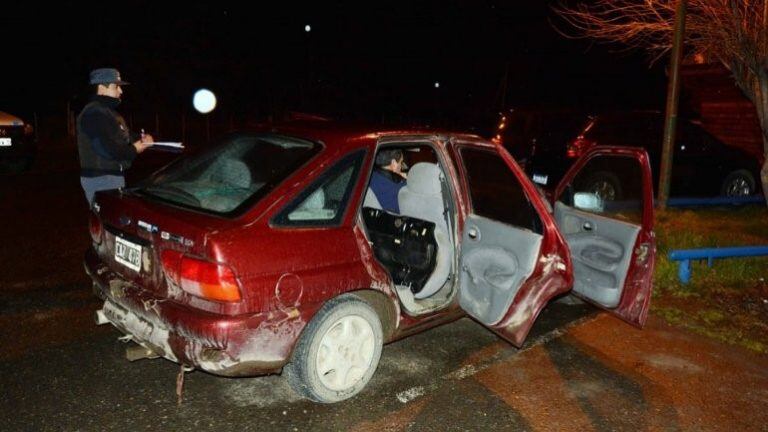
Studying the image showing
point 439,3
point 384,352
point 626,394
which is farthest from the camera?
point 439,3

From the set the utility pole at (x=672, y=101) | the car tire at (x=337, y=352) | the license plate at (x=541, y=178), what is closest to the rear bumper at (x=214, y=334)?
the car tire at (x=337, y=352)

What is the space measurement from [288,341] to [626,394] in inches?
86.3

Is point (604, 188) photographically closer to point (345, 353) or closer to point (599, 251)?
point (599, 251)

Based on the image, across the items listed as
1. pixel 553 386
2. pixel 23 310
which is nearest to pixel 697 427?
pixel 553 386

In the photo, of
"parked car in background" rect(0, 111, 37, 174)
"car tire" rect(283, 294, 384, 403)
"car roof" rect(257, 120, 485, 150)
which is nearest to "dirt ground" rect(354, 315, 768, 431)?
"car tire" rect(283, 294, 384, 403)

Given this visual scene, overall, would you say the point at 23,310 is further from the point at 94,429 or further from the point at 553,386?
the point at 553,386

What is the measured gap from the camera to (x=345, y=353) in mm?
3412

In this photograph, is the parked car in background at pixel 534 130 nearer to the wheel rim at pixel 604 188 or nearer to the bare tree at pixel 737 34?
the wheel rim at pixel 604 188

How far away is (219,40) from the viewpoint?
3847 cm

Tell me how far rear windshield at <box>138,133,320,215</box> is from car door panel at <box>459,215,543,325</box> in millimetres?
1200

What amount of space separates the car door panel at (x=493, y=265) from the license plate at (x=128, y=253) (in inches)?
76.8

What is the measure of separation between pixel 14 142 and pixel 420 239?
9.76 meters

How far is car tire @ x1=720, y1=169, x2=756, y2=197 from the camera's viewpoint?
35.0 feet

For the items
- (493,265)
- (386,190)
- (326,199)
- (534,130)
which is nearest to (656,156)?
Answer: (534,130)
